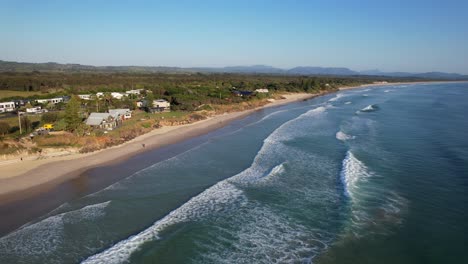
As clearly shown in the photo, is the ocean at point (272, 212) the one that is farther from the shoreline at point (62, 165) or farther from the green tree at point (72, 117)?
the green tree at point (72, 117)

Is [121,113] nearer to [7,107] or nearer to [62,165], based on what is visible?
[7,107]

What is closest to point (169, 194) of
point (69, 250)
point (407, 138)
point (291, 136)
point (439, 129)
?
point (69, 250)

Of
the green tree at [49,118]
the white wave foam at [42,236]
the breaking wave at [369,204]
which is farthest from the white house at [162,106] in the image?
the white wave foam at [42,236]

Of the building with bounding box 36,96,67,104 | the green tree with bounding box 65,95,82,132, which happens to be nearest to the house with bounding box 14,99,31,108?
the building with bounding box 36,96,67,104

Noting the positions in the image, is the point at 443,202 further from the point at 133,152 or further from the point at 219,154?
the point at 133,152

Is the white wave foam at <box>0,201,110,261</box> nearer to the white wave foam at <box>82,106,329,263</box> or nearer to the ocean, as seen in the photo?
the ocean

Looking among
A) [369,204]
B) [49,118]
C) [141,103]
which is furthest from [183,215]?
[141,103]
